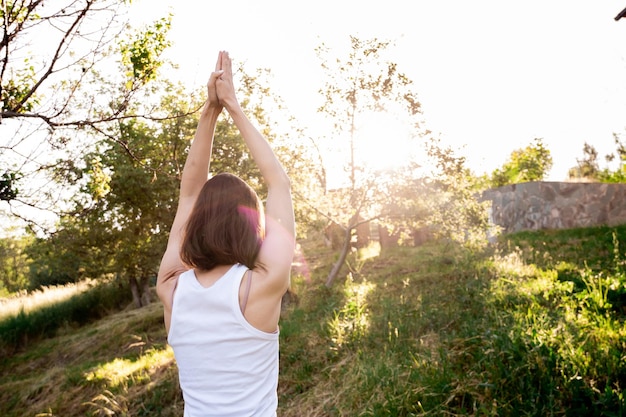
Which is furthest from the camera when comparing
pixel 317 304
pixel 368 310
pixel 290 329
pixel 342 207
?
pixel 342 207

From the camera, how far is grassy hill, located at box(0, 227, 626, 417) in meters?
3.61

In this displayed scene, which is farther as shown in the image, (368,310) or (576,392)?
(368,310)

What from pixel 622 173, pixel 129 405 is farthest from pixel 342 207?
pixel 622 173

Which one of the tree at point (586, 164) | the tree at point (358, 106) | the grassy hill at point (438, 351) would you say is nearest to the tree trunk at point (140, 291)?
the grassy hill at point (438, 351)

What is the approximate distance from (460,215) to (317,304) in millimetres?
3116

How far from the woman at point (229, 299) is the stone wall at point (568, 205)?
13473 mm

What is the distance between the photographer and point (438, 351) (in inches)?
180

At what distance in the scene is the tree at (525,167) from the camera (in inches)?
897

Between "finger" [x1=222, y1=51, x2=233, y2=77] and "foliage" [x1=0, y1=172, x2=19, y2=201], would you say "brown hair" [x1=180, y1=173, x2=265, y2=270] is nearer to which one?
"finger" [x1=222, y1=51, x2=233, y2=77]

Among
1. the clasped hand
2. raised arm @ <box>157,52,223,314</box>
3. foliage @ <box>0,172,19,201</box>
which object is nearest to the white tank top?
raised arm @ <box>157,52,223,314</box>

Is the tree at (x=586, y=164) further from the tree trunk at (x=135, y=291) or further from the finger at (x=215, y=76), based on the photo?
the finger at (x=215, y=76)

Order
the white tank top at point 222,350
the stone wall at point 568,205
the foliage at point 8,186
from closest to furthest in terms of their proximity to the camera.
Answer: the white tank top at point 222,350, the foliage at point 8,186, the stone wall at point 568,205

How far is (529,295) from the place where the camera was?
18.1 feet

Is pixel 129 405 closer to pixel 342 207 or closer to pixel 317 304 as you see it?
pixel 317 304
